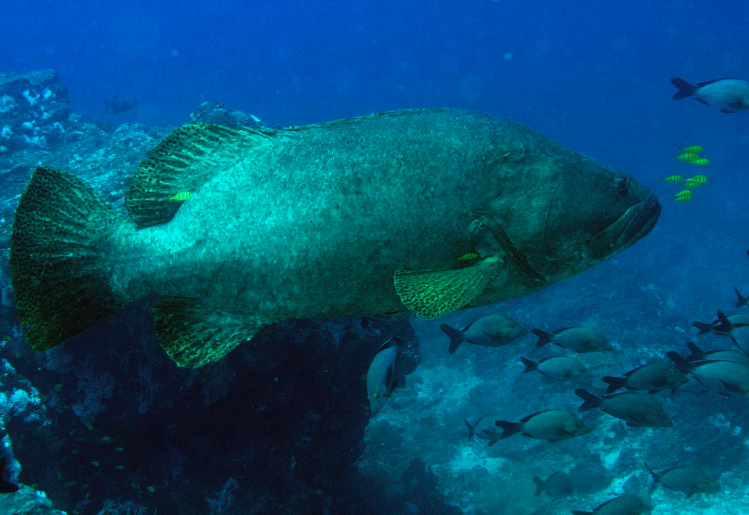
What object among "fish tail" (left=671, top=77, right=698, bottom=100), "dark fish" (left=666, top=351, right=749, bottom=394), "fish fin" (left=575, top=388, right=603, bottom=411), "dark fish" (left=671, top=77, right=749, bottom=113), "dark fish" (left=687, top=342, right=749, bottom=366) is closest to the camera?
"dark fish" (left=666, top=351, right=749, bottom=394)

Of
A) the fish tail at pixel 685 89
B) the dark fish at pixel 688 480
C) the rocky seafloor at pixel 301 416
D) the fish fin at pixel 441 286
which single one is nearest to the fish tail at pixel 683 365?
the dark fish at pixel 688 480

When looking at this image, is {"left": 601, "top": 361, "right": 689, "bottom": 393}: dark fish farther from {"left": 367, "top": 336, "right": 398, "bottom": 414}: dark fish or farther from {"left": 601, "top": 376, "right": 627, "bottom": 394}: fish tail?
{"left": 367, "top": 336, "right": 398, "bottom": 414}: dark fish

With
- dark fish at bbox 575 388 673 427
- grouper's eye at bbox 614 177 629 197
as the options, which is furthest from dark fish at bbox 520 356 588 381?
grouper's eye at bbox 614 177 629 197

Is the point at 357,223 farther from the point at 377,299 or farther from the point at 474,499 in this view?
the point at 474,499

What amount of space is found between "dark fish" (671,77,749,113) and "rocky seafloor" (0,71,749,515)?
570 cm

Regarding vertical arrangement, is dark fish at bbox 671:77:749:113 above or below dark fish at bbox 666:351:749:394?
above

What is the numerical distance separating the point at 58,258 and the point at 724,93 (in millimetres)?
9947

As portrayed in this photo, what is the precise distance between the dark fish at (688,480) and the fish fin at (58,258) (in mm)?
6953

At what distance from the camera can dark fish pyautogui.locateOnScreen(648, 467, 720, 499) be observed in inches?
220

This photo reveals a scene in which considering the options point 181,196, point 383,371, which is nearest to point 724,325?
point 383,371

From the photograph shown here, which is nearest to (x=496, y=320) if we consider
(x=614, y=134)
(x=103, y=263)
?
(x=103, y=263)

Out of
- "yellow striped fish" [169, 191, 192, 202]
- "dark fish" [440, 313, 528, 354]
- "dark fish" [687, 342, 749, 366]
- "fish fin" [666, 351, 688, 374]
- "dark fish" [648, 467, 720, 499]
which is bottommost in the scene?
"dark fish" [648, 467, 720, 499]

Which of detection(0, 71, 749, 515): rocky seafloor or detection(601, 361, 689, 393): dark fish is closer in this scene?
detection(0, 71, 749, 515): rocky seafloor

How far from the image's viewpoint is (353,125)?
223 centimetres
